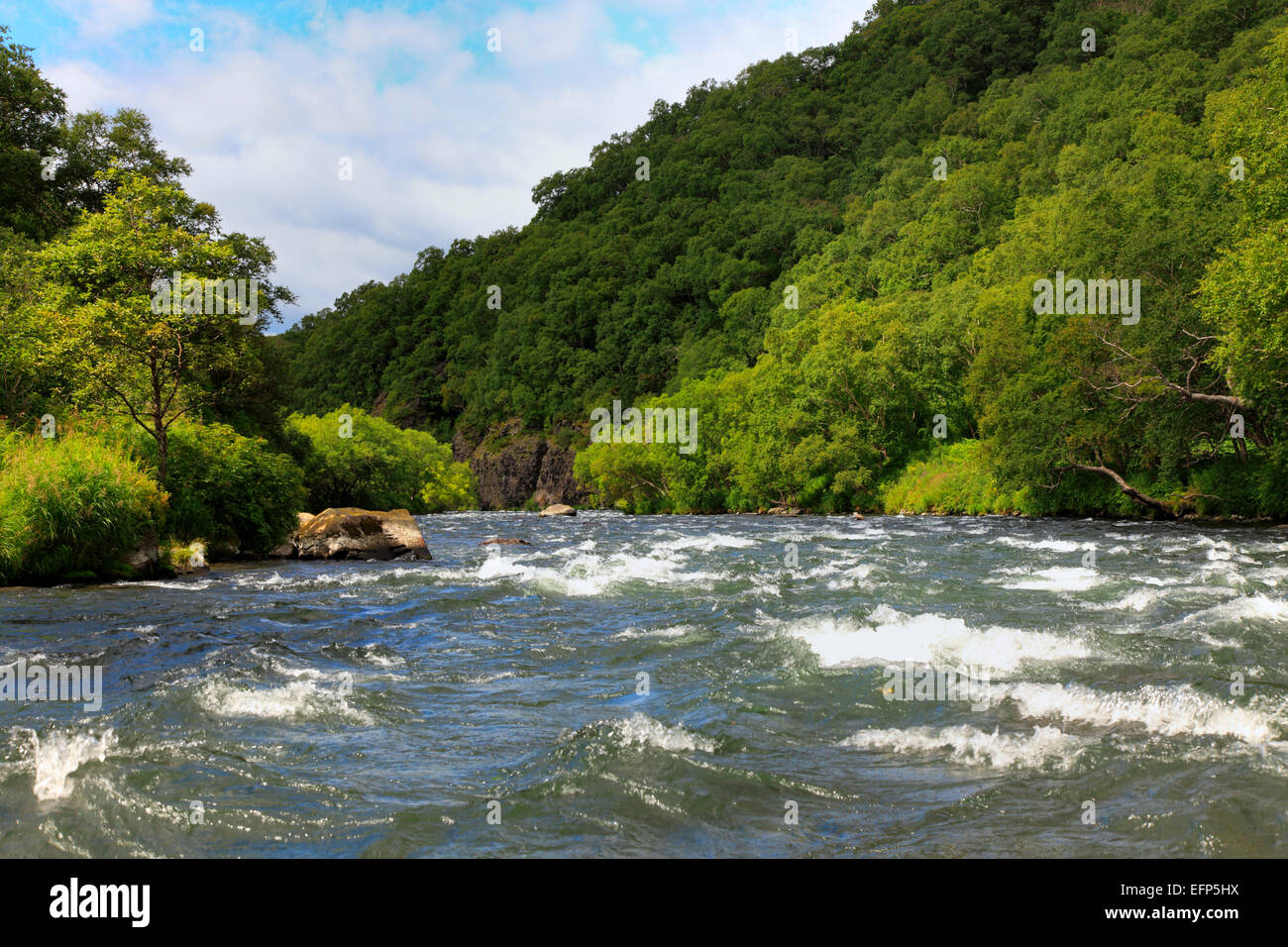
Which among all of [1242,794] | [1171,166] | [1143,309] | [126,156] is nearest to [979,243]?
[1171,166]

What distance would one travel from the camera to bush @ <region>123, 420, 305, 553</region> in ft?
78.3

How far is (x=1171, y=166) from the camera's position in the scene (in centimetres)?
4381

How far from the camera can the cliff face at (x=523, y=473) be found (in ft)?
415

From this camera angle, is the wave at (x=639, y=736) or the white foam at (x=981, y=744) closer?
the white foam at (x=981, y=744)

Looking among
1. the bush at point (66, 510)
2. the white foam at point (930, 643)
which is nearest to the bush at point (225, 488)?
the bush at point (66, 510)

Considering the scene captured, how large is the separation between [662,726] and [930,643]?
182 inches

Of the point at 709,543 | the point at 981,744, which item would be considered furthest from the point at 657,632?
the point at 709,543

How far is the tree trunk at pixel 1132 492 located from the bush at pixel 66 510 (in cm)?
3646

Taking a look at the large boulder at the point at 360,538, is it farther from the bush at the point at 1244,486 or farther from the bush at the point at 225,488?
the bush at the point at 1244,486

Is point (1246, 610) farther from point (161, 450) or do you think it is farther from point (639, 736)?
point (161, 450)

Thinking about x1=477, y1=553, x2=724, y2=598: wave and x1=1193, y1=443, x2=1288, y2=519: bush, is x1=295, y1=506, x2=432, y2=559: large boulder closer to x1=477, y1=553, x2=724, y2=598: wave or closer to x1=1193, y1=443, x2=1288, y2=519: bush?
x1=477, y1=553, x2=724, y2=598: wave

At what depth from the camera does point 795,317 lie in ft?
312

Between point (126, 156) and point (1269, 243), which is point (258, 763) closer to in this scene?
point (1269, 243)
